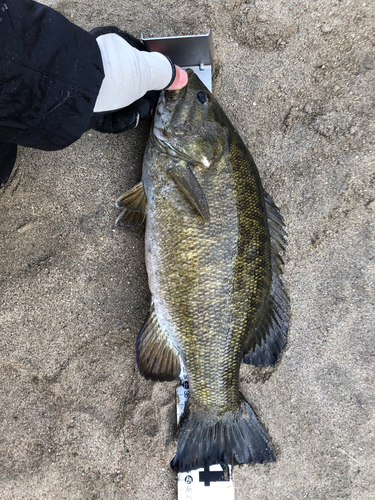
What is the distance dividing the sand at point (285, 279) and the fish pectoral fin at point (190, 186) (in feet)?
1.34

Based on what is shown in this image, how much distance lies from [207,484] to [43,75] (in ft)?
7.74

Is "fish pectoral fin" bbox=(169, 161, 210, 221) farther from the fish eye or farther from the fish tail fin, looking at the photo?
the fish tail fin

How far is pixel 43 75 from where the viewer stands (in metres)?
1.17

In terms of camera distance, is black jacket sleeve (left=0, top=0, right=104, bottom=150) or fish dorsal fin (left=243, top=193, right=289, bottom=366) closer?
black jacket sleeve (left=0, top=0, right=104, bottom=150)

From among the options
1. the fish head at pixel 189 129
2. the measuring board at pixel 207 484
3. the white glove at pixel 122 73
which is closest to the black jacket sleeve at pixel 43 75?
the white glove at pixel 122 73

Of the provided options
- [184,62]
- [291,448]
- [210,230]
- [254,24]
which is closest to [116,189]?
[210,230]

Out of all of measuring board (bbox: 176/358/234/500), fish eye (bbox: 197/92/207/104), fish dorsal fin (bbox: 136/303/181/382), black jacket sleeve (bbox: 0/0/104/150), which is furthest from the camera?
measuring board (bbox: 176/358/234/500)

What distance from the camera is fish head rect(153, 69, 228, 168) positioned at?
1654 mm

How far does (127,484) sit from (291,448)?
3.46 ft

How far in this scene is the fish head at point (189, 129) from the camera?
5.43ft

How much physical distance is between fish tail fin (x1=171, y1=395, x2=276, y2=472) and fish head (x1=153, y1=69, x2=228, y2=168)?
144 cm

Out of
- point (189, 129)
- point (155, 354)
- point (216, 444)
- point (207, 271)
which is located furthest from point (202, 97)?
point (216, 444)

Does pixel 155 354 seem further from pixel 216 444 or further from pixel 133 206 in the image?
pixel 133 206

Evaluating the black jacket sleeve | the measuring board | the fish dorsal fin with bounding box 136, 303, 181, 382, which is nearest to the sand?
the measuring board
